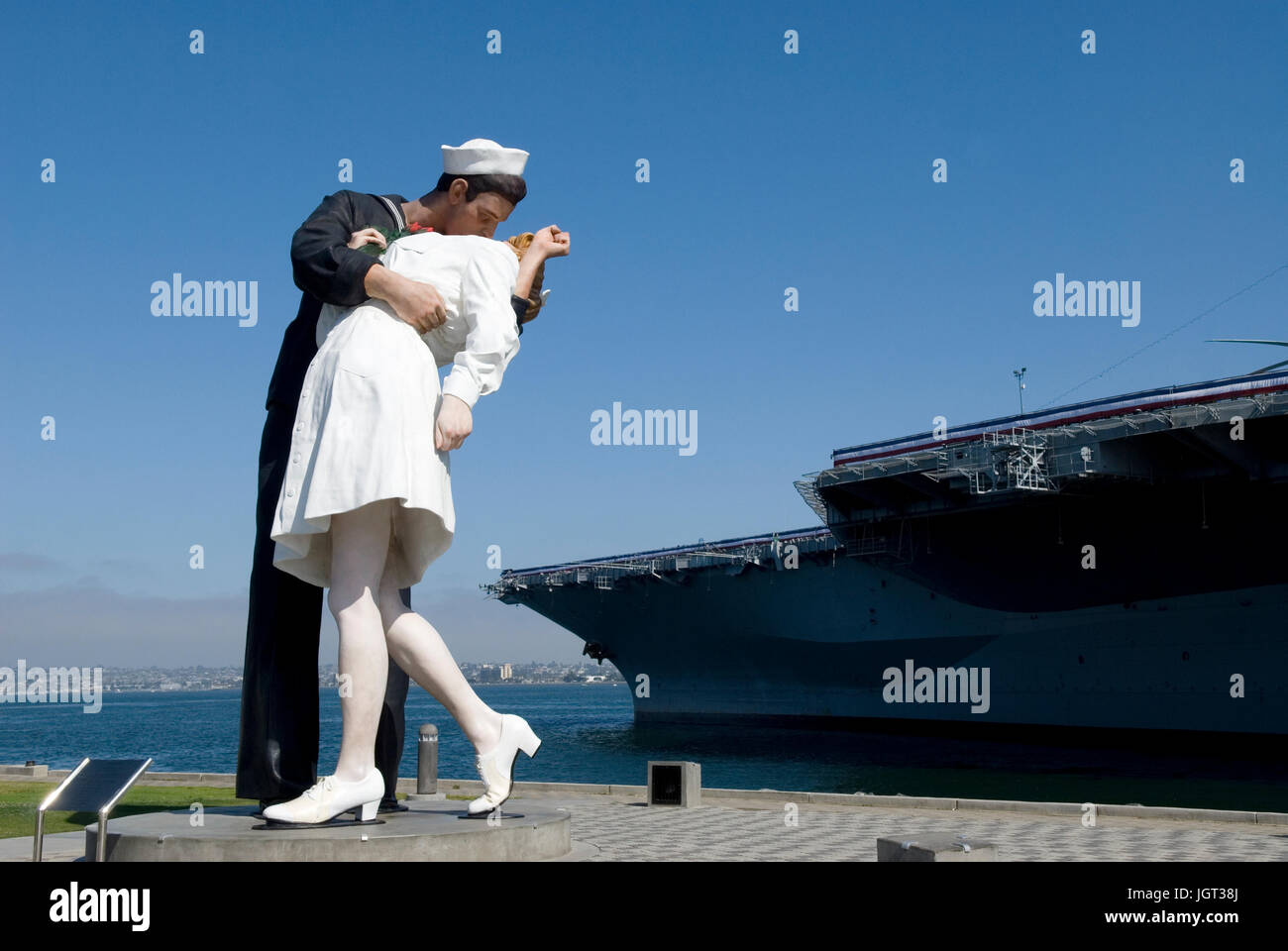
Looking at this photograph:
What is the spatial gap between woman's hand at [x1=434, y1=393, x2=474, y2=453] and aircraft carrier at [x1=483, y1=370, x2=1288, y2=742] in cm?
2120

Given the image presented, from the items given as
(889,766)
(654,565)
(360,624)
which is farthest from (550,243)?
(654,565)

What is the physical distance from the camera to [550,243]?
20.2 ft

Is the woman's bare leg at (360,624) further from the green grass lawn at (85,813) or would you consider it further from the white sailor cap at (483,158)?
the green grass lawn at (85,813)

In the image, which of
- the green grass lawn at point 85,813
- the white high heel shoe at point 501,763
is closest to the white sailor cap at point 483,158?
the white high heel shoe at point 501,763

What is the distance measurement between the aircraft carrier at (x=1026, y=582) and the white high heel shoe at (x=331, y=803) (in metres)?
21.6

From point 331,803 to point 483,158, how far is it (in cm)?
327

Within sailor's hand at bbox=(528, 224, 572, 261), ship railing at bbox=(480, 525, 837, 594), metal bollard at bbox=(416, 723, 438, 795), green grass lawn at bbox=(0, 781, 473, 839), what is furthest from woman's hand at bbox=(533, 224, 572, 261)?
ship railing at bbox=(480, 525, 837, 594)

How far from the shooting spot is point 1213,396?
82.0 ft

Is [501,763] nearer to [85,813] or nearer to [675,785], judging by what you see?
[85,813]

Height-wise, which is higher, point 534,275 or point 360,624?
point 534,275

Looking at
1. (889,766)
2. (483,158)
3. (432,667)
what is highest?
(483,158)

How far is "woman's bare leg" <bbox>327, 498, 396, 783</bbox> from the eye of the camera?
5.16 meters
